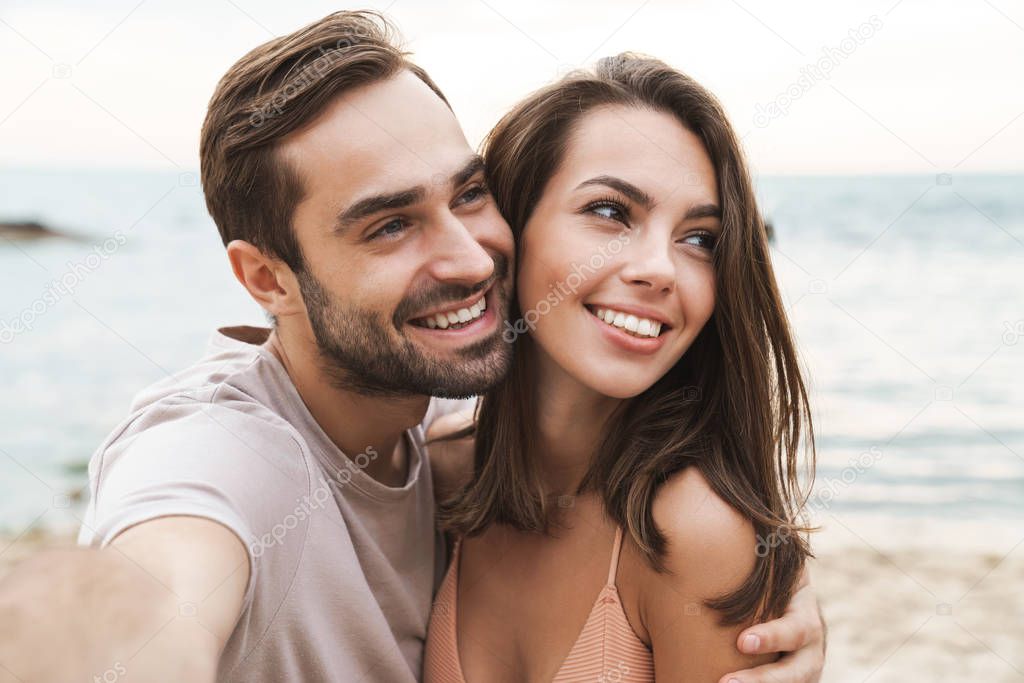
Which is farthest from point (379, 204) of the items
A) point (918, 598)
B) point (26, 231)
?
point (26, 231)

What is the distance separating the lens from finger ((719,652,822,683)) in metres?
2.28

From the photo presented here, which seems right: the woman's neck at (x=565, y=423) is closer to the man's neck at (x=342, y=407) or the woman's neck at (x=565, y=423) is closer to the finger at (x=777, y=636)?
the man's neck at (x=342, y=407)

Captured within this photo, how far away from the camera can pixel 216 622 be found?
1734 millimetres

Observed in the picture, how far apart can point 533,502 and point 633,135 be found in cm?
101

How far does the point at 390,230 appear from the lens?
2564 millimetres

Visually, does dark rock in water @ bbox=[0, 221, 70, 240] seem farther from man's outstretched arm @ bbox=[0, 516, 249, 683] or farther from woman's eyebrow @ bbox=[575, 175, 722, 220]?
man's outstretched arm @ bbox=[0, 516, 249, 683]

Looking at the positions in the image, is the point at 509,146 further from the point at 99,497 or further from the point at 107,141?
the point at 107,141

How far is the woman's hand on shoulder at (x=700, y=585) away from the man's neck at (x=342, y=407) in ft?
2.64

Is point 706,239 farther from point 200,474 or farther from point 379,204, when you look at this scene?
point 200,474

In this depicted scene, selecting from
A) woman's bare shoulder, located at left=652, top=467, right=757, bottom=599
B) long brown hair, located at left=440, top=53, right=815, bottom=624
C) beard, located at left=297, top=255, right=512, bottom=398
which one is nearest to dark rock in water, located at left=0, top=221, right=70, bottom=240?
beard, located at left=297, top=255, right=512, bottom=398

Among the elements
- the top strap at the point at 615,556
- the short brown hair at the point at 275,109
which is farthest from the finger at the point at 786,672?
the short brown hair at the point at 275,109

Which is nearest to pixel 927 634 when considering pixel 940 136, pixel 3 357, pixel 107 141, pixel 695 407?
pixel 695 407

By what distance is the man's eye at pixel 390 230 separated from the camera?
255 cm

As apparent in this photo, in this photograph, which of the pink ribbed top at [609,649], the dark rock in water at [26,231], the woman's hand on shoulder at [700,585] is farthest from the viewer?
the dark rock in water at [26,231]
